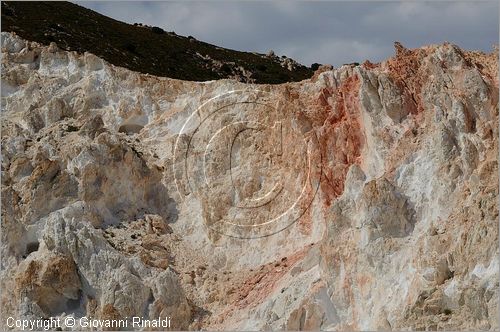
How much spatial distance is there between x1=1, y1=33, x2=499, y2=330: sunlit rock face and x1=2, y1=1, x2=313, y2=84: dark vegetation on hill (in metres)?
17.3

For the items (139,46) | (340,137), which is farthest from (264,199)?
(139,46)

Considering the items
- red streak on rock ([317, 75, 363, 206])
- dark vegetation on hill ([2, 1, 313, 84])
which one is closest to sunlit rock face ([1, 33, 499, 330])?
red streak on rock ([317, 75, 363, 206])

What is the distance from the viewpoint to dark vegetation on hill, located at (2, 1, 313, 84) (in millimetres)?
57750

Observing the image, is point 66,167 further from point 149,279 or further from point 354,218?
point 354,218

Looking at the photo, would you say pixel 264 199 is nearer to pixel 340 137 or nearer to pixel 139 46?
pixel 340 137

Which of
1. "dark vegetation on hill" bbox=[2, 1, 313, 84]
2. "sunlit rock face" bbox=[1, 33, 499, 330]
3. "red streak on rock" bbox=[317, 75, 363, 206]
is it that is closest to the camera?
"sunlit rock face" bbox=[1, 33, 499, 330]

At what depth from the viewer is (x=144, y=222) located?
115 ft

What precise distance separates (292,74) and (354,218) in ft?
143

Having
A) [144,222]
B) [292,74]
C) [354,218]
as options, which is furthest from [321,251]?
[292,74]

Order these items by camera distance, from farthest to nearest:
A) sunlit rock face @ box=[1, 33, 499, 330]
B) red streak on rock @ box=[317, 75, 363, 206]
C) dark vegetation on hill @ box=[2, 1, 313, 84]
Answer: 1. dark vegetation on hill @ box=[2, 1, 313, 84]
2. red streak on rock @ box=[317, 75, 363, 206]
3. sunlit rock face @ box=[1, 33, 499, 330]

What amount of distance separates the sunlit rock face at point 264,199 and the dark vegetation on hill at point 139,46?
17310 mm

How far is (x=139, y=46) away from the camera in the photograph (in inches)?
2509

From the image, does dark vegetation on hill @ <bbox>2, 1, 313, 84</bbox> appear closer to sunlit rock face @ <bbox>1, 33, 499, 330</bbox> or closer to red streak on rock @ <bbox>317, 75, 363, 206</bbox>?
sunlit rock face @ <bbox>1, 33, 499, 330</bbox>

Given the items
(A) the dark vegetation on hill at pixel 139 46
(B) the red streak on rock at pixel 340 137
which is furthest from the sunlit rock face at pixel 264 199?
(A) the dark vegetation on hill at pixel 139 46
